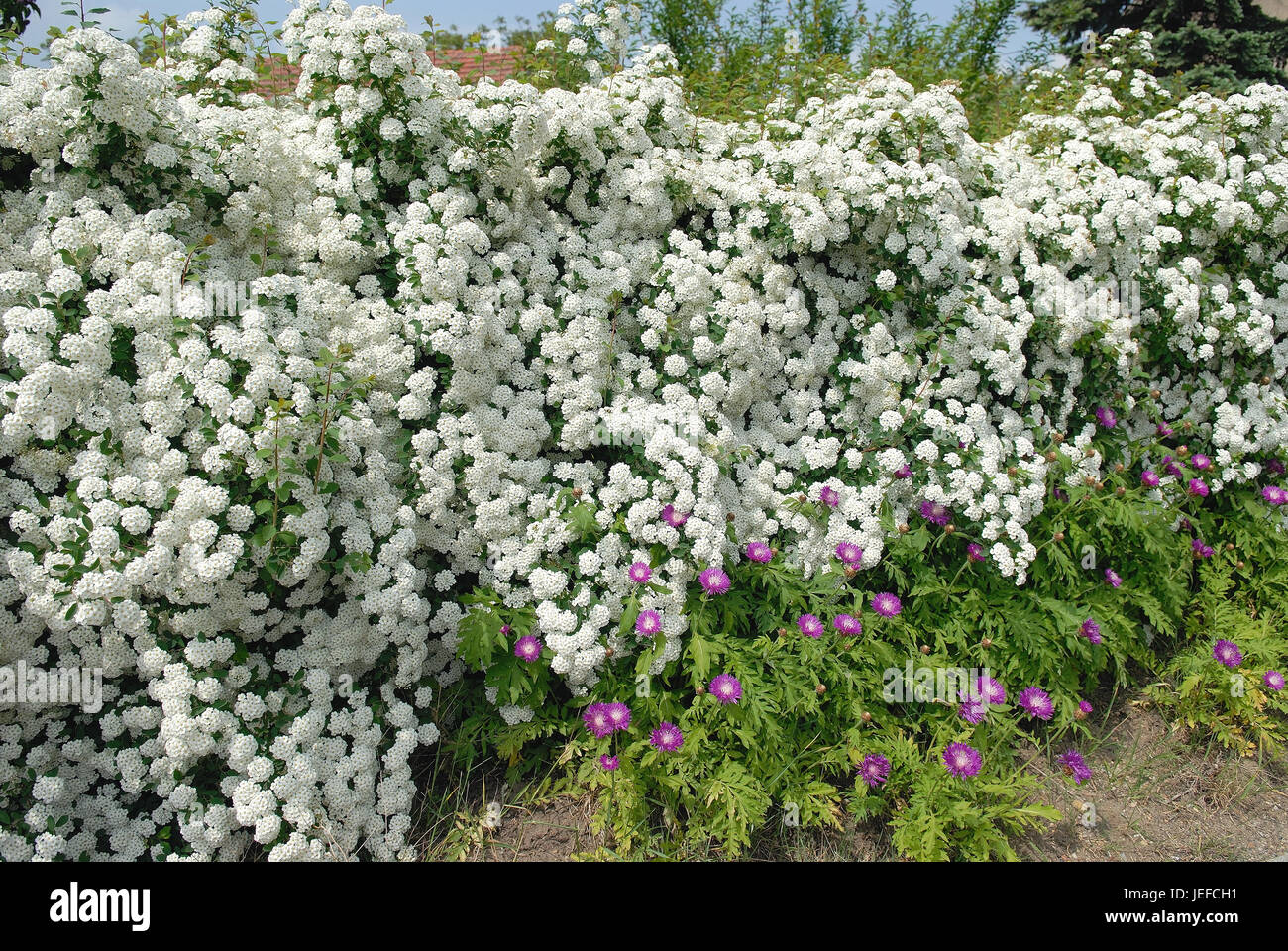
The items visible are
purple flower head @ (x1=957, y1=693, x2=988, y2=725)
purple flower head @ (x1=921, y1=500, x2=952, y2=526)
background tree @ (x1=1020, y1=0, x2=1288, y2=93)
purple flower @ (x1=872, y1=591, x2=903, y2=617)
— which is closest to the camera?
purple flower head @ (x1=957, y1=693, x2=988, y2=725)

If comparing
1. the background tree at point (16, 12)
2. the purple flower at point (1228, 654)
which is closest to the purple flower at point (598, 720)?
the purple flower at point (1228, 654)

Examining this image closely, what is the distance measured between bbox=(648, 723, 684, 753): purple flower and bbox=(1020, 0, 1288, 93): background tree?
40.1ft

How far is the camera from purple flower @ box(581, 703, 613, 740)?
3176mm

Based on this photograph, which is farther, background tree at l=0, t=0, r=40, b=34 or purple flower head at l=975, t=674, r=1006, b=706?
background tree at l=0, t=0, r=40, b=34

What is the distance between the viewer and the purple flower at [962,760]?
10.4 feet

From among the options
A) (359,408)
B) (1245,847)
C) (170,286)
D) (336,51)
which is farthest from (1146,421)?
(170,286)

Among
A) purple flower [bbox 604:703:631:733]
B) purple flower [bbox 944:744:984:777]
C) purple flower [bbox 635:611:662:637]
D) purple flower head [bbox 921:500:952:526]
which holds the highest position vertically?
purple flower head [bbox 921:500:952:526]

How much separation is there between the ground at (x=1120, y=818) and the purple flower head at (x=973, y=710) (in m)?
0.57

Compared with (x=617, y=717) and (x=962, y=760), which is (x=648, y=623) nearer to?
(x=617, y=717)

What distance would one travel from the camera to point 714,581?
131 inches

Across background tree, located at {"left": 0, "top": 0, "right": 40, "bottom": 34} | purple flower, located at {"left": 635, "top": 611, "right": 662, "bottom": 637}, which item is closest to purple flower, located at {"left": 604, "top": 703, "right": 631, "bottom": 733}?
purple flower, located at {"left": 635, "top": 611, "right": 662, "bottom": 637}

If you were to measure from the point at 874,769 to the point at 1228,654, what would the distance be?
2.12 metres

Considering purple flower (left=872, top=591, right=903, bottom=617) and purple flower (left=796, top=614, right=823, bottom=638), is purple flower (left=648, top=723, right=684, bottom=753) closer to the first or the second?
purple flower (left=796, top=614, right=823, bottom=638)

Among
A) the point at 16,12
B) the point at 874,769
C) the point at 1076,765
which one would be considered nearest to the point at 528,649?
the point at 874,769
